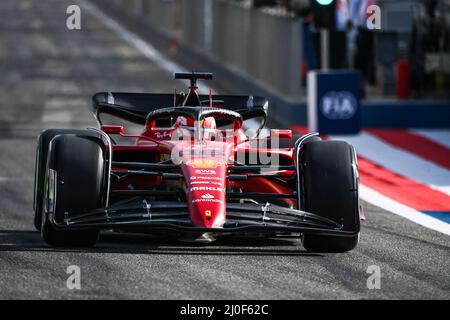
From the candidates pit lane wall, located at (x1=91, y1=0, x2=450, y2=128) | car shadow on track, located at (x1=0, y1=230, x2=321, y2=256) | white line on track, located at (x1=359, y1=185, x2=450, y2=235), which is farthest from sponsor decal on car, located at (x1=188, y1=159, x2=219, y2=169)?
pit lane wall, located at (x1=91, y1=0, x2=450, y2=128)

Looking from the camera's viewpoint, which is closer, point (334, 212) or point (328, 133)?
point (334, 212)

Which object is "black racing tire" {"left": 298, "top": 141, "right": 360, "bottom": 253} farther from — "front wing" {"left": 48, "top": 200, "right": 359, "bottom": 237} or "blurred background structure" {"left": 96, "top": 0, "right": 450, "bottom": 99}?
"blurred background structure" {"left": 96, "top": 0, "right": 450, "bottom": 99}

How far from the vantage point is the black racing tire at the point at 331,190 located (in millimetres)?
9945

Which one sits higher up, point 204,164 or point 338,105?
point 204,164

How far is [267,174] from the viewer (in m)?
10.4

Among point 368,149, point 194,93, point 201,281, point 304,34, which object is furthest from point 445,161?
point 201,281

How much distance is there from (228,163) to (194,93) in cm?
127

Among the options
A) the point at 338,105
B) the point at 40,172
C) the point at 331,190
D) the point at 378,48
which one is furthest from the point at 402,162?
the point at 331,190

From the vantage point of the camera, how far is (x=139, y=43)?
33938 millimetres

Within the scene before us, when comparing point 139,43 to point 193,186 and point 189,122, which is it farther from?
point 193,186

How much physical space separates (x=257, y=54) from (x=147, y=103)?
11.5 metres

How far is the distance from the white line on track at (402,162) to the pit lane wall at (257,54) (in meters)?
1.18

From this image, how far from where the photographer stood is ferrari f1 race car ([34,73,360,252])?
9672 mm
